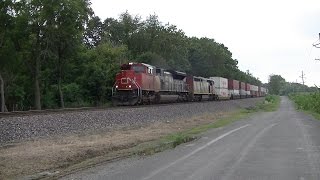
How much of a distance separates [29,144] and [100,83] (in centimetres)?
4398

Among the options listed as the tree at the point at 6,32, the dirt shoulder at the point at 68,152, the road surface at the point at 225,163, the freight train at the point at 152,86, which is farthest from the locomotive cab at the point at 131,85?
the road surface at the point at 225,163

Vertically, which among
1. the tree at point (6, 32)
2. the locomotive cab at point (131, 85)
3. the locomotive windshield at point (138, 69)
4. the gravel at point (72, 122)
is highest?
the tree at point (6, 32)

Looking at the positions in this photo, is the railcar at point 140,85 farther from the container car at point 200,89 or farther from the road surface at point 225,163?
the road surface at point 225,163

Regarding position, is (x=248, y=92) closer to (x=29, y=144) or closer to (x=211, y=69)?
(x=211, y=69)

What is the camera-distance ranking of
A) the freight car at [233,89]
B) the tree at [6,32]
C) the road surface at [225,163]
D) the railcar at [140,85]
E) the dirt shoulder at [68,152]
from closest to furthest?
the road surface at [225,163] < the dirt shoulder at [68,152] < the railcar at [140,85] < the tree at [6,32] < the freight car at [233,89]

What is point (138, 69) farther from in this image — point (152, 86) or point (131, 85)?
point (152, 86)

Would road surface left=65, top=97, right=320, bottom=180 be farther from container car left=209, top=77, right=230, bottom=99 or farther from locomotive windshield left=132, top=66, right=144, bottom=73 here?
container car left=209, top=77, right=230, bottom=99

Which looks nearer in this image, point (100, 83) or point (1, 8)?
point (1, 8)

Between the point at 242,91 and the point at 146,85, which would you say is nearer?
the point at 146,85

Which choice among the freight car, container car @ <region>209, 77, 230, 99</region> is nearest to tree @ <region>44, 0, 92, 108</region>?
container car @ <region>209, 77, 230, 99</region>

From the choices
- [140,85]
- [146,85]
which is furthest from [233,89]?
[140,85]

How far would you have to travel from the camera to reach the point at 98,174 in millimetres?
11586

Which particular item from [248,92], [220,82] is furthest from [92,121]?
[248,92]

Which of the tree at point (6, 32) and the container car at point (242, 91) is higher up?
the tree at point (6, 32)
